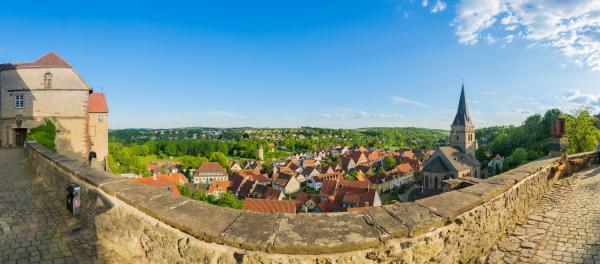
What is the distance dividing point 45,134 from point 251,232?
20225 millimetres

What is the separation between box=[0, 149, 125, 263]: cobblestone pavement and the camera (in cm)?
367

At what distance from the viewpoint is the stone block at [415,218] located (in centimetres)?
267

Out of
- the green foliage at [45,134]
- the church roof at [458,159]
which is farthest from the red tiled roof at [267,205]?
the church roof at [458,159]

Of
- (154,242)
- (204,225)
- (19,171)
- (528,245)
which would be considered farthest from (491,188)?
(19,171)

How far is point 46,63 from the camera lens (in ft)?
60.1

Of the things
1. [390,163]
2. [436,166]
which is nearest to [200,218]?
[436,166]

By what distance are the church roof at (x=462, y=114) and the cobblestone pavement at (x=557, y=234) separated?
5479cm

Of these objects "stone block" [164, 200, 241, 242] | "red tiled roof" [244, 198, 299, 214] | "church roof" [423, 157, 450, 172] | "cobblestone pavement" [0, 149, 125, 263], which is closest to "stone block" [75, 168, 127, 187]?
"cobblestone pavement" [0, 149, 125, 263]

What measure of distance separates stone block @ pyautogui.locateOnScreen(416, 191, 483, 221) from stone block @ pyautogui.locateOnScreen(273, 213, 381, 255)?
938mm

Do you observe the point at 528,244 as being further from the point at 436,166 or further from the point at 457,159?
the point at 457,159

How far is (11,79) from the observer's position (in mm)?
18016

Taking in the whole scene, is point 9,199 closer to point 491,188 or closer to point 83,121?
point 491,188

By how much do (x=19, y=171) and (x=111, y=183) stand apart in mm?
9142

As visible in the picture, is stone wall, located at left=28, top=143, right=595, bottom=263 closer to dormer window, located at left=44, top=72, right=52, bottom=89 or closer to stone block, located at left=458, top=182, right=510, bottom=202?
stone block, located at left=458, top=182, right=510, bottom=202
